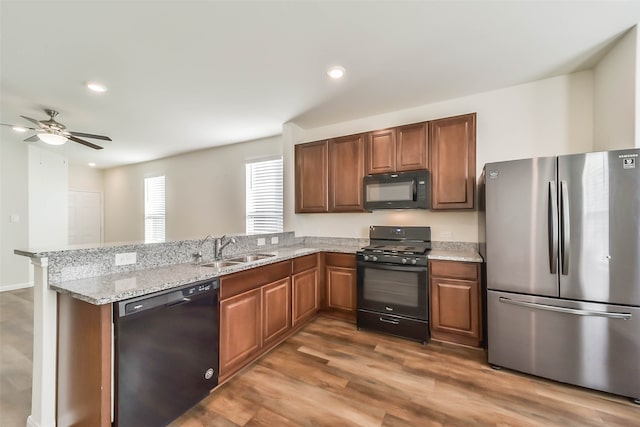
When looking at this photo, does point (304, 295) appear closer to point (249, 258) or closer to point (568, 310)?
point (249, 258)

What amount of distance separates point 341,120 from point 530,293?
304cm

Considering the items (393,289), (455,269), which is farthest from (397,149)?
(393,289)

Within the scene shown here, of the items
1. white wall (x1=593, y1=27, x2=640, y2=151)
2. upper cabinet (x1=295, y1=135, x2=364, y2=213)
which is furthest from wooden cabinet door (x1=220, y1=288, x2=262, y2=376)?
white wall (x1=593, y1=27, x2=640, y2=151)

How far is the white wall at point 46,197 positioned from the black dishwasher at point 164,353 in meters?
5.26

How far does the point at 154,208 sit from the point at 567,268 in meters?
7.65

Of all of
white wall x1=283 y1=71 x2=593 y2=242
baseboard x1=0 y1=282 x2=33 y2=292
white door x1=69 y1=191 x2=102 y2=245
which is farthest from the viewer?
white door x1=69 y1=191 x2=102 y2=245

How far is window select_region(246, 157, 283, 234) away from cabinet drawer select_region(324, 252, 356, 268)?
1.55m

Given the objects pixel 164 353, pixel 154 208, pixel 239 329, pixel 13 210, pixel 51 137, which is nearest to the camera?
pixel 164 353

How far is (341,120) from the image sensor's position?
3842mm

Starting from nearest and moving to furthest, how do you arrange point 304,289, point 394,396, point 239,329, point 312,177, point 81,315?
point 81,315, point 394,396, point 239,329, point 304,289, point 312,177

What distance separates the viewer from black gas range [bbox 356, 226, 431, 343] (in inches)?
106

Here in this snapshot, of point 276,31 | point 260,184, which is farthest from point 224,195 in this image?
point 276,31

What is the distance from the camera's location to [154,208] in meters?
6.50

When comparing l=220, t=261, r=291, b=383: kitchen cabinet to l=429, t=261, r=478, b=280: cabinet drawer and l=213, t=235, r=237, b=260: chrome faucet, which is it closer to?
l=213, t=235, r=237, b=260: chrome faucet
